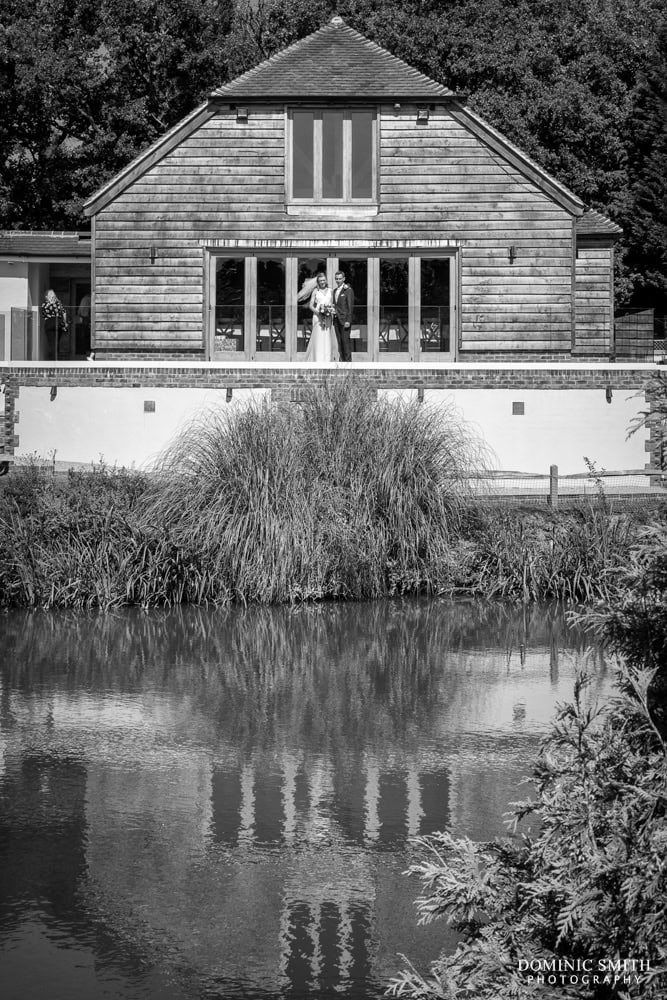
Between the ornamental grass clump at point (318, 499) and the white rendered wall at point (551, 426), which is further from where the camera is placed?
the white rendered wall at point (551, 426)

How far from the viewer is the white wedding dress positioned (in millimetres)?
24344

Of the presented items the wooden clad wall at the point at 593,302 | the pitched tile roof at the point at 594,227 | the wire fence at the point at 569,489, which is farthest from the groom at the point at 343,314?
the wire fence at the point at 569,489

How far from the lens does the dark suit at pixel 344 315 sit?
2420 centimetres

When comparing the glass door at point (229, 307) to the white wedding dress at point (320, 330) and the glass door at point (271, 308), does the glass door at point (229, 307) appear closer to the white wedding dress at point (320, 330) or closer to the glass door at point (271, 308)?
the glass door at point (271, 308)

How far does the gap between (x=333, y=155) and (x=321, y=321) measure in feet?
11.7

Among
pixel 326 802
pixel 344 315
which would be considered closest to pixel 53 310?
pixel 344 315

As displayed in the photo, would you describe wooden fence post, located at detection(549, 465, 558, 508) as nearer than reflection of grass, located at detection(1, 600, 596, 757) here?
No

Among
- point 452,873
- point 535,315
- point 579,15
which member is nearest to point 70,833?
point 452,873

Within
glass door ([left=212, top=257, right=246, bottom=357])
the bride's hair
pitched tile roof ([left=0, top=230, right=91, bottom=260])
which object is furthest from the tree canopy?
the bride's hair

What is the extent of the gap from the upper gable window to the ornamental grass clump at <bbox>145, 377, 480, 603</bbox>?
9699 millimetres

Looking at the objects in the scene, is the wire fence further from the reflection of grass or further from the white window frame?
the white window frame

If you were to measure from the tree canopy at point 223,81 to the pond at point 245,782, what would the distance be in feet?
88.7

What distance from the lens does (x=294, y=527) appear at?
15742 millimetres

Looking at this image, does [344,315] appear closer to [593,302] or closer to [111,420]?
[111,420]
